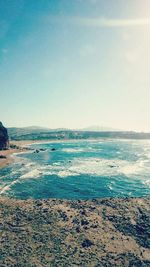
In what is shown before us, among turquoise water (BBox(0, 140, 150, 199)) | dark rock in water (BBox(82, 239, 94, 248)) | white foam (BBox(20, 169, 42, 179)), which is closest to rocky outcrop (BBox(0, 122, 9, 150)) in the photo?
turquoise water (BBox(0, 140, 150, 199))

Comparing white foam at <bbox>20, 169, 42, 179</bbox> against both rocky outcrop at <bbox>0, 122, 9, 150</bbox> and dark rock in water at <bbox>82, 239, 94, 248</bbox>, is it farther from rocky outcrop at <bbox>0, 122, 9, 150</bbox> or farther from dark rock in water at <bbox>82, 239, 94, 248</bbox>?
rocky outcrop at <bbox>0, 122, 9, 150</bbox>

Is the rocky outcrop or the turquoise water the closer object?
the turquoise water

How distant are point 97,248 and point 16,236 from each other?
8.27 m

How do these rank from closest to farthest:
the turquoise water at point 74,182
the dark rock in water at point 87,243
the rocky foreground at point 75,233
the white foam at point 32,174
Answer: the rocky foreground at point 75,233, the dark rock in water at point 87,243, the turquoise water at point 74,182, the white foam at point 32,174

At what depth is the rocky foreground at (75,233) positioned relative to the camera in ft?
83.3

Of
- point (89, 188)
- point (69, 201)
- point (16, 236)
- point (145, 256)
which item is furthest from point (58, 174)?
point (145, 256)

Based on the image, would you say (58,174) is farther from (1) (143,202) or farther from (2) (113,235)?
(2) (113,235)

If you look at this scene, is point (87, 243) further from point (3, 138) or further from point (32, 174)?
point (3, 138)

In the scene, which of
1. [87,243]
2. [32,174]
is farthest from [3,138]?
[87,243]

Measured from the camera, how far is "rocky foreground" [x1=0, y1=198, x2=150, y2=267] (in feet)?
83.3

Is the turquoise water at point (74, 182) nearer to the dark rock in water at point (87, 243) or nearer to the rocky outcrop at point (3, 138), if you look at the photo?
the dark rock in water at point (87, 243)

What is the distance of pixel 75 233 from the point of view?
3030 centimetres

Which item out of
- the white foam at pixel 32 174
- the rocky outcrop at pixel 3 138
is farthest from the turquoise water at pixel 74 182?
the rocky outcrop at pixel 3 138

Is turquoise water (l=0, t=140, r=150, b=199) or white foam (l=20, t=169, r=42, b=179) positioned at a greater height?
white foam (l=20, t=169, r=42, b=179)
